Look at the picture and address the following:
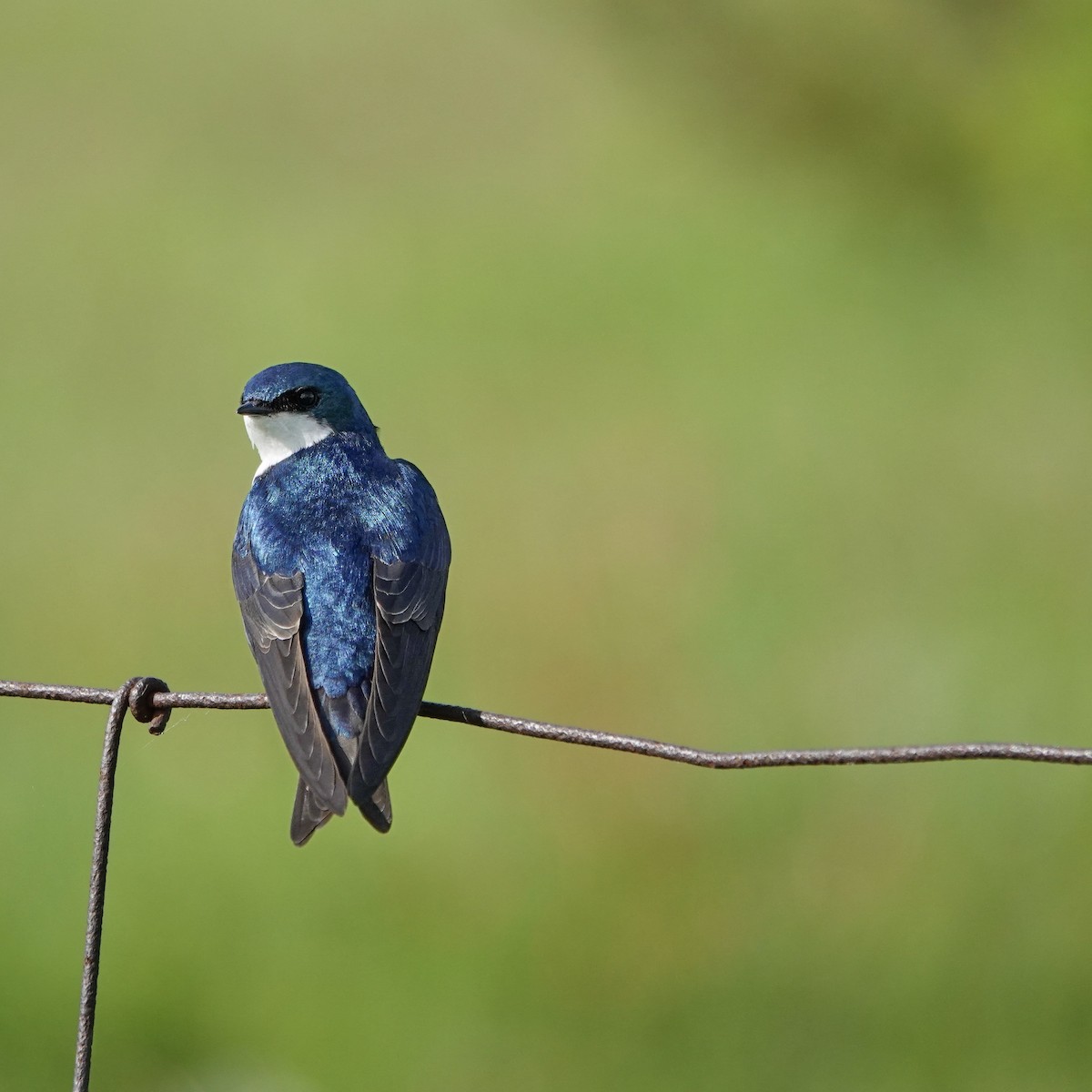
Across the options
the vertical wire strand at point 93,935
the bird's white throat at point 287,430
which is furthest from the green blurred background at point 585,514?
the vertical wire strand at point 93,935

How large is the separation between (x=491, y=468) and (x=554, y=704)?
1623 mm

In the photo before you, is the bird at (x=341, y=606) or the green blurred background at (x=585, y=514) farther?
the green blurred background at (x=585, y=514)

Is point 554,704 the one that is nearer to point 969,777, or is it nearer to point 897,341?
point 969,777

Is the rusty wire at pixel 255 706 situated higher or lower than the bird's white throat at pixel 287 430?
lower

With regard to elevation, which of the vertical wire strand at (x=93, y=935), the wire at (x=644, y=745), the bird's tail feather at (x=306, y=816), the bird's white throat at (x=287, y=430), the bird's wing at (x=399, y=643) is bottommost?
the vertical wire strand at (x=93, y=935)

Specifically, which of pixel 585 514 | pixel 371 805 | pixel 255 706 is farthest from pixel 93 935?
pixel 585 514

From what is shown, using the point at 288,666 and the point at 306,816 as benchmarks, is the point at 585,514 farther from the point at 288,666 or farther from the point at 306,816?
the point at 306,816

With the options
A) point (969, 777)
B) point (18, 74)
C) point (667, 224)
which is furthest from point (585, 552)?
point (18, 74)

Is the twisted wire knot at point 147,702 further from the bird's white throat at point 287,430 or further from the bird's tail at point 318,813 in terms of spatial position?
the bird's white throat at point 287,430

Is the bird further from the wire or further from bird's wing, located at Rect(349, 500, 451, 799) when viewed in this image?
the wire

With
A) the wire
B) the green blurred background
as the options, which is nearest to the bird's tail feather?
the wire

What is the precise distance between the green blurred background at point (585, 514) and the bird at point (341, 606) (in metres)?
1.39

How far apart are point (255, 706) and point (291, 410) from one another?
4.61 feet

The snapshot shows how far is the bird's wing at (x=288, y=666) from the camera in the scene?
7.54 feet
